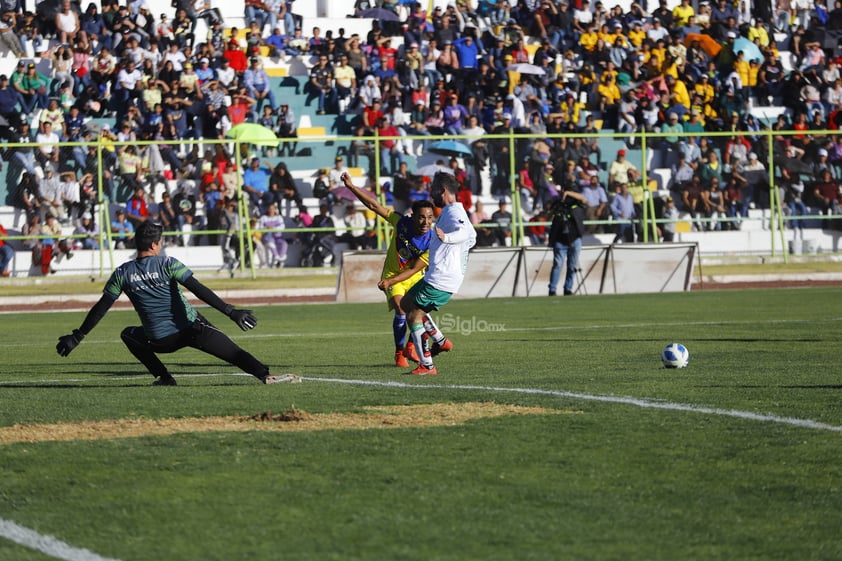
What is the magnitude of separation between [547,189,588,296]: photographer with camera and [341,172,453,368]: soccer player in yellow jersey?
496 inches

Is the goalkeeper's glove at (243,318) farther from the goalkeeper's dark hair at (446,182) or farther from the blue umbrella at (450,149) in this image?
the blue umbrella at (450,149)

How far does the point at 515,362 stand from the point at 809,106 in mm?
25488

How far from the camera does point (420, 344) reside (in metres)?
12.1

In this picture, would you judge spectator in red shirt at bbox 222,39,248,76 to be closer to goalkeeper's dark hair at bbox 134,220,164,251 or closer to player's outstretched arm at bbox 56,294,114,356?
goalkeeper's dark hair at bbox 134,220,164,251

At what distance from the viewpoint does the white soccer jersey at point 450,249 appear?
1224 cm

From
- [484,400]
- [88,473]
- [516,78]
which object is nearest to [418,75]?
[516,78]

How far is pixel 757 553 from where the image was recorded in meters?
5.12

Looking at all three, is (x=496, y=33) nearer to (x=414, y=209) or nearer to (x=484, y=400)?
(x=414, y=209)

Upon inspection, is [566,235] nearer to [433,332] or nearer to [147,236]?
[433,332]

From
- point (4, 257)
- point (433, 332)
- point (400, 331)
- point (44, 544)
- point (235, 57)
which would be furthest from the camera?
point (235, 57)

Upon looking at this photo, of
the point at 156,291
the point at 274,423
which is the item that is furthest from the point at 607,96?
the point at 274,423

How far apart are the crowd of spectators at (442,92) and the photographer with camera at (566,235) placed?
385cm

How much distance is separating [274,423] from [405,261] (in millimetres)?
5384

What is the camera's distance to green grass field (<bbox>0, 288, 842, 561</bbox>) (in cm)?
532
